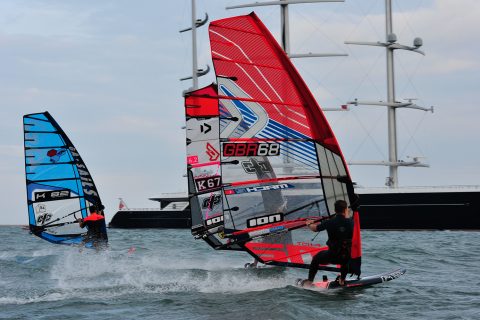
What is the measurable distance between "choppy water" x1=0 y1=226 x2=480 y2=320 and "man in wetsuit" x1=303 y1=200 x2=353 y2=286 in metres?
0.50

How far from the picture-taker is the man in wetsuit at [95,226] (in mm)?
16266

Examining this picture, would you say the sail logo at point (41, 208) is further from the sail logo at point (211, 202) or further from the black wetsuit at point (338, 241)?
Answer: the black wetsuit at point (338, 241)

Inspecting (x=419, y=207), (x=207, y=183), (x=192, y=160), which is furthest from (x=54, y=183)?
(x=419, y=207)

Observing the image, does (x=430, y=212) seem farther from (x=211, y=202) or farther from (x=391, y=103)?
(x=211, y=202)

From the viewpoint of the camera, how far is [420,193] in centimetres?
3984

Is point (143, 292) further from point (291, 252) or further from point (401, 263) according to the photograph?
point (401, 263)

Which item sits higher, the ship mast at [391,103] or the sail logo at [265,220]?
the ship mast at [391,103]

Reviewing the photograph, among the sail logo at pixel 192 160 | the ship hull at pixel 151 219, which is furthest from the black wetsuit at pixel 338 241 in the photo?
the ship hull at pixel 151 219

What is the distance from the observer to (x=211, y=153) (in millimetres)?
16125

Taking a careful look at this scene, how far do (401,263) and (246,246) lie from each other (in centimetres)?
549

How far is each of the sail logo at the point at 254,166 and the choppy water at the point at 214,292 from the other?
174 cm

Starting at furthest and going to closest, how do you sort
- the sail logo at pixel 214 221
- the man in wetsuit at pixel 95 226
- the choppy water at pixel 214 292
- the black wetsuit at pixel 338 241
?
the man in wetsuit at pixel 95 226 → the sail logo at pixel 214 221 → the black wetsuit at pixel 338 241 → the choppy water at pixel 214 292

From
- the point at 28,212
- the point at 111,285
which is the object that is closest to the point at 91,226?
the point at 28,212

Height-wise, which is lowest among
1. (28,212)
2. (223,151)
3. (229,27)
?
(28,212)
